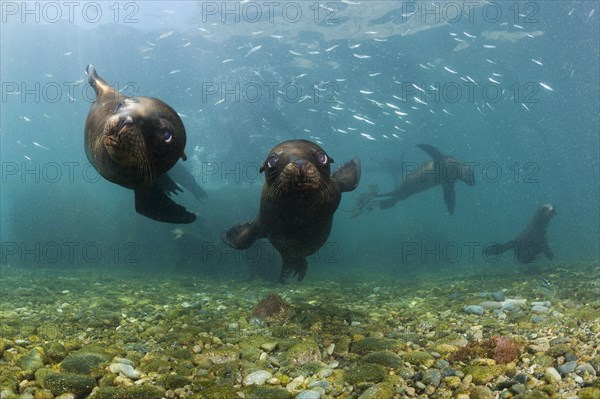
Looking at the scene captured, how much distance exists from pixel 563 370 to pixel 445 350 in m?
0.97

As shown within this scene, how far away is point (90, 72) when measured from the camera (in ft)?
21.8

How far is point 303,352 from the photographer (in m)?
3.91

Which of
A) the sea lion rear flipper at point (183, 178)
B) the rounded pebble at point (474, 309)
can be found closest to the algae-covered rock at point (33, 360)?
the rounded pebble at point (474, 309)

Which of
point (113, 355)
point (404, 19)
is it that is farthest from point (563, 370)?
point (404, 19)

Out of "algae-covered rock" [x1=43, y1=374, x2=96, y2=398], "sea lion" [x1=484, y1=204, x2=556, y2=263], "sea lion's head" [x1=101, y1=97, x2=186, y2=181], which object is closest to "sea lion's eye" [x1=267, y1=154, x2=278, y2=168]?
"sea lion's head" [x1=101, y1=97, x2=186, y2=181]

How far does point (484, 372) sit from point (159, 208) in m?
4.58

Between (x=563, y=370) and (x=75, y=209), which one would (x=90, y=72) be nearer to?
(x=563, y=370)

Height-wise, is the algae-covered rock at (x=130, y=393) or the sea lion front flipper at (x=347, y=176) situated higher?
the sea lion front flipper at (x=347, y=176)

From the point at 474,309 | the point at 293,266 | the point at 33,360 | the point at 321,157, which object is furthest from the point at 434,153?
the point at 33,360

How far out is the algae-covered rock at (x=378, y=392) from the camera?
2.94 meters

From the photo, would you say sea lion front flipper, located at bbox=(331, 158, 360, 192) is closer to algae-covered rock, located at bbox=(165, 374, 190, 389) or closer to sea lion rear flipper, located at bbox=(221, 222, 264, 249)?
sea lion rear flipper, located at bbox=(221, 222, 264, 249)

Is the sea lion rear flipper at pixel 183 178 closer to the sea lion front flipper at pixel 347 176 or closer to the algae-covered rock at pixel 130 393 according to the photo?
the sea lion front flipper at pixel 347 176

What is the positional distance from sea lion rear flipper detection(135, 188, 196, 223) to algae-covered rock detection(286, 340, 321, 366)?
2.75 m

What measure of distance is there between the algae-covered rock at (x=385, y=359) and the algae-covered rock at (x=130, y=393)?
5.63 ft
